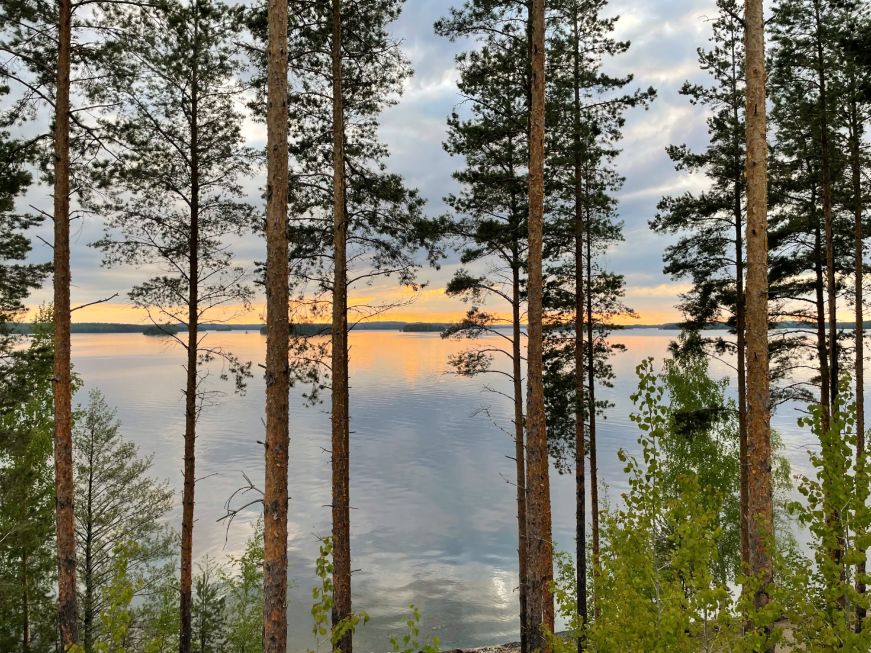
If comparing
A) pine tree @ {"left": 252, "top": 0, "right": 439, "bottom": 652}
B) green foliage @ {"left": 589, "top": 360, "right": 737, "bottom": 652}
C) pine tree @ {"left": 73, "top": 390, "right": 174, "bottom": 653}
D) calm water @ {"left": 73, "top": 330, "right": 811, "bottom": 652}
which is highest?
pine tree @ {"left": 252, "top": 0, "right": 439, "bottom": 652}

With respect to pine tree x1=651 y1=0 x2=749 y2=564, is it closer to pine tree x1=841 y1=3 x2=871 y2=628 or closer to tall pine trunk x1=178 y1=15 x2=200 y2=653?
pine tree x1=841 y1=3 x2=871 y2=628

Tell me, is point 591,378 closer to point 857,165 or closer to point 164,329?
point 857,165

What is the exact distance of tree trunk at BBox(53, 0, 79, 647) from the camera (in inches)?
269

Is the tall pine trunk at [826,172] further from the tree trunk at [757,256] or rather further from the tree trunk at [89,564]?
the tree trunk at [89,564]

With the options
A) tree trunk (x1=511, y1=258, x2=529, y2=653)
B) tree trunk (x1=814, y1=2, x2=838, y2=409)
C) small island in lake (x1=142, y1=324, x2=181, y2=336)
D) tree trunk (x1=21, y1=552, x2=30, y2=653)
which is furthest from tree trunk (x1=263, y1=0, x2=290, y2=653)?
tree trunk (x1=21, y1=552, x2=30, y2=653)

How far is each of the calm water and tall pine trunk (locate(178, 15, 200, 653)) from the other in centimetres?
88

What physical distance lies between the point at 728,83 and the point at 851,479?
1101 cm

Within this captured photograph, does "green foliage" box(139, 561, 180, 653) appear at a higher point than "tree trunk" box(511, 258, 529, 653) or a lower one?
lower

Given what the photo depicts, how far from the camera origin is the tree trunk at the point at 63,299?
6.83 m

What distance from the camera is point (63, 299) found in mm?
6941

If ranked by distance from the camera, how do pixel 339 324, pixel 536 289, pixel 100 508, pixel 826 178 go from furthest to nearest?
pixel 100 508
pixel 826 178
pixel 339 324
pixel 536 289

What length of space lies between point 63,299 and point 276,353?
3.80 meters

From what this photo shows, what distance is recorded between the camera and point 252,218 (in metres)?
10.5

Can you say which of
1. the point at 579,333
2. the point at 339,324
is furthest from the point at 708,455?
the point at 339,324
